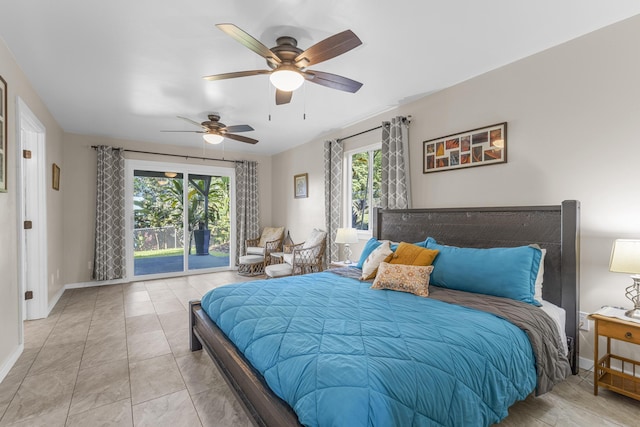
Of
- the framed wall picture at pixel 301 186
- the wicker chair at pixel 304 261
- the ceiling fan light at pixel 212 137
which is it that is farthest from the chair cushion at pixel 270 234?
the ceiling fan light at pixel 212 137

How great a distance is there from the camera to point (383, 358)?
1346 millimetres

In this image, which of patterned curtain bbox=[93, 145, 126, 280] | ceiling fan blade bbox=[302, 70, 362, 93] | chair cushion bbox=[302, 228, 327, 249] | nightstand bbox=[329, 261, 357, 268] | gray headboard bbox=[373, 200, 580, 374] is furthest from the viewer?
patterned curtain bbox=[93, 145, 126, 280]

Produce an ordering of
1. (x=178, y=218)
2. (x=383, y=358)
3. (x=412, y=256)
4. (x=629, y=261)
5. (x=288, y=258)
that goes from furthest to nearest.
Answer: (x=178, y=218) < (x=288, y=258) < (x=412, y=256) < (x=629, y=261) < (x=383, y=358)

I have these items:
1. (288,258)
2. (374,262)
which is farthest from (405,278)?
(288,258)

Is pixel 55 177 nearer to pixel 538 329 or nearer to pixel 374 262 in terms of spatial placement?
pixel 374 262

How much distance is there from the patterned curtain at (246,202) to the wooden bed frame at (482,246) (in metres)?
3.78

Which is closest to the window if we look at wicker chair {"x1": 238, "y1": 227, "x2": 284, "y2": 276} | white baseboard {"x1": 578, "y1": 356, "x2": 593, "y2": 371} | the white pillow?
the white pillow

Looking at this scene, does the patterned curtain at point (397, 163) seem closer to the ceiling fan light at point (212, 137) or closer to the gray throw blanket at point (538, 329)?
the gray throw blanket at point (538, 329)

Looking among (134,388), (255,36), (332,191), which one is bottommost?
(134,388)

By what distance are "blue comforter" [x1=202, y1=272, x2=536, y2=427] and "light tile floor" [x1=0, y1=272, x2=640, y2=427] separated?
0.46m

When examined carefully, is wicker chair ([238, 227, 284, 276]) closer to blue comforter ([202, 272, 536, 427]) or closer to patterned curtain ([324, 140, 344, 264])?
patterned curtain ([324, 140, 344, 264])

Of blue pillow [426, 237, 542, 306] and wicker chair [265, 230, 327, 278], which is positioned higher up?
blue pillow [426, 237, 542, 306]

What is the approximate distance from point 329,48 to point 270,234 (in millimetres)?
4856

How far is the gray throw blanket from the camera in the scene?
1831 millimetres
